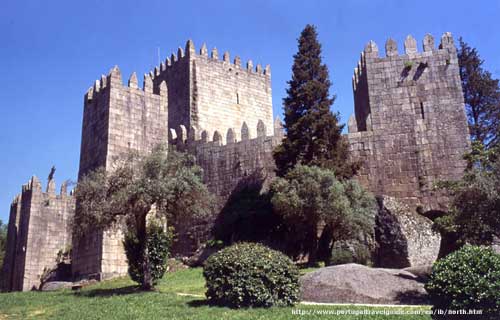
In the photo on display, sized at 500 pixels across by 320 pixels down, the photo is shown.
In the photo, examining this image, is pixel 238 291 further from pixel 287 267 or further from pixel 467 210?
pixel 467 210

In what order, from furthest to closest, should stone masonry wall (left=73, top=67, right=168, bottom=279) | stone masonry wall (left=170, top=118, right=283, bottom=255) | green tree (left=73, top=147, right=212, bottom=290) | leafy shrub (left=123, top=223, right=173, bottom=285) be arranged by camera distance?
stone masonry wall (left=170, top=118, right=283, bottom=255), stone masonry wall (left=73, top=67, right=168, bottom=279), leafy shrub (left=123, top=223, right=173, bottom=285), green tree (left=73, top=147, right=212, bottom=290)

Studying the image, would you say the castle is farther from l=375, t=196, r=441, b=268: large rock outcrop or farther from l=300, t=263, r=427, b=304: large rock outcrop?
l=300, t=263, r=427, b=304: large rock outcrop

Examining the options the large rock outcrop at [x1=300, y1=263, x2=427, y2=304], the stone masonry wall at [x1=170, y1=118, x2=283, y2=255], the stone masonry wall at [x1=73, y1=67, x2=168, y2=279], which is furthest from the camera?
the stone masonry wall at [x1=170, y1=118, x2=283, y2=255]

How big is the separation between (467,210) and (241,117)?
75.9 feet

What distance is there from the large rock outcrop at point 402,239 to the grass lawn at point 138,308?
7673 mm

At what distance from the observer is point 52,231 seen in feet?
114

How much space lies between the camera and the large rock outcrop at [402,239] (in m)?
21.5

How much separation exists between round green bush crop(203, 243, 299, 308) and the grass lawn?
1.27 ft

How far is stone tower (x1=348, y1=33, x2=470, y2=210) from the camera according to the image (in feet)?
80.2

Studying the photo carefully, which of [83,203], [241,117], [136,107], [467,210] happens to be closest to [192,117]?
[241,117]

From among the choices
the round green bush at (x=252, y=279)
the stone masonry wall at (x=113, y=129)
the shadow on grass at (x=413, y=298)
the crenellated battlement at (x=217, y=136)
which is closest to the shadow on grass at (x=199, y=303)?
the round green bush at (x=252, y=279)

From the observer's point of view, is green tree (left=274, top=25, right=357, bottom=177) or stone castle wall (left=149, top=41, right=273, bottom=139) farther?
stone castle wall (left=149, top=41, right=273, bottom=139)

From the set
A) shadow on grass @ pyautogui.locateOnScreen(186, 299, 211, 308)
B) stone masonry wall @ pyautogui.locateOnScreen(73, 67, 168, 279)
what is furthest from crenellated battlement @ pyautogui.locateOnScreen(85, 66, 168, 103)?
shadow on grass @ pyautogui.locateOnScreen(186, 299, 211, 308)

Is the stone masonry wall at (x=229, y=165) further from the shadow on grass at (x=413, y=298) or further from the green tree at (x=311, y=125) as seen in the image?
the shadow on grass at (x=413, y=298)
